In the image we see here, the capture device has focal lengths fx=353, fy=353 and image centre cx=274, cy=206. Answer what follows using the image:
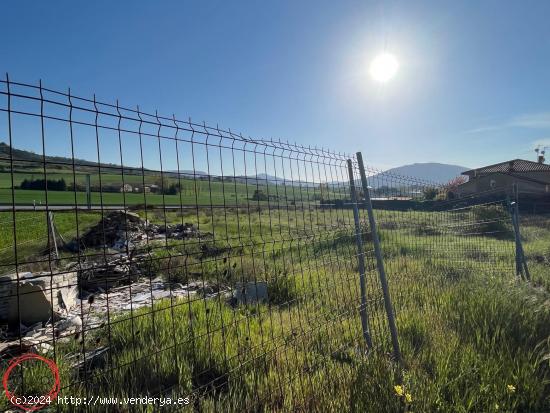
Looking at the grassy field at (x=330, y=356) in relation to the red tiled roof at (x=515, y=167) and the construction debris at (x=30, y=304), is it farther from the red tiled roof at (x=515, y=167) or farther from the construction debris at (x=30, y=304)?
the red tiled roof at (x=515, y=167)

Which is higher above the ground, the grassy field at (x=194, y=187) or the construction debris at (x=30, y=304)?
the grassy field at (x=194, y=187)

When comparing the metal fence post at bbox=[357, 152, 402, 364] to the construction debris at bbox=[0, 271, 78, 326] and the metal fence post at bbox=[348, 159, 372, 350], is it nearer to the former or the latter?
the metal fence post at bbox=[348, 159, 372, 350]

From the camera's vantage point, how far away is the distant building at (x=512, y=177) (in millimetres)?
35806

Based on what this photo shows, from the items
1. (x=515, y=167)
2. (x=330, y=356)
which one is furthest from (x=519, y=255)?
(x=515, y=167)

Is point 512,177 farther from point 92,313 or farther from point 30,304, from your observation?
point 30,304

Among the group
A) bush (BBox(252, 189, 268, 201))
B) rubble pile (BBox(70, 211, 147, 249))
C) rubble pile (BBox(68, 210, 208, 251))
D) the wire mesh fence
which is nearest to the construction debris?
the wire mesh fence

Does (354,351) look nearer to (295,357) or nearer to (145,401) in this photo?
(295,357)

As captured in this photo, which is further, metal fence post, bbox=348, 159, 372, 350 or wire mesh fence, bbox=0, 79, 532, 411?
metal fence post, bbox=348, 159, 372, 350

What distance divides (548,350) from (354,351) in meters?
1.96

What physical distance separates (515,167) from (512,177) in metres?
2.60

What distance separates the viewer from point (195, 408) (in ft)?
8.87

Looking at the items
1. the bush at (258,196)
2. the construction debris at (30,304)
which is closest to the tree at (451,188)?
the bush at (258,196)

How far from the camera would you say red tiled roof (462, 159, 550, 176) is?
37.7 m

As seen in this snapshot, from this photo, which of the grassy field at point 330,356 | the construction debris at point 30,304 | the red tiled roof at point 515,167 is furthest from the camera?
the red tiled roof at point 515,167
